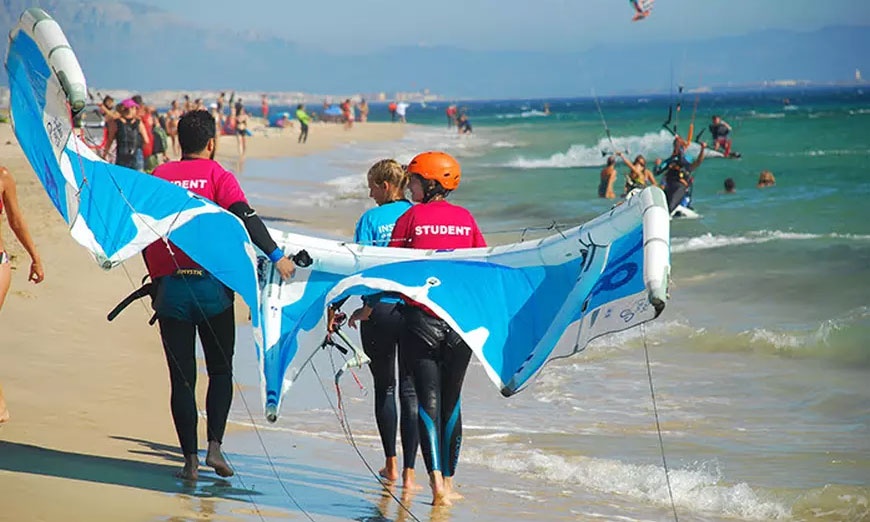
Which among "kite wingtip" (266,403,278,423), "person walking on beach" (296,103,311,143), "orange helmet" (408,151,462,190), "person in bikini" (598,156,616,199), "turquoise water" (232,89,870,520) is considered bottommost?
"person walking on beach" (296,103,311,143)

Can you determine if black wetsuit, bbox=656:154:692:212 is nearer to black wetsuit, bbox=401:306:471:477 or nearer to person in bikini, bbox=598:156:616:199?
person in bikini, bbox=598:156:616:199

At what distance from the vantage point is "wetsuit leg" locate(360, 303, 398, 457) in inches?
225

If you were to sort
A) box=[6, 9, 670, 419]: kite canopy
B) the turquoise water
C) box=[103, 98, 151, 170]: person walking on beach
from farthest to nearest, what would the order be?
box=[103, 98, 151, 170]: person walking on beach, the turquoise water, box=[6, 9, 670, 419]: kite canopy

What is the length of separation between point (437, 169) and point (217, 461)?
175cm

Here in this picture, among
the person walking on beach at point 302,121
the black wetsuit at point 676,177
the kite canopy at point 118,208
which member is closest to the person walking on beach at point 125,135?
the black wetsuit at point 676,177

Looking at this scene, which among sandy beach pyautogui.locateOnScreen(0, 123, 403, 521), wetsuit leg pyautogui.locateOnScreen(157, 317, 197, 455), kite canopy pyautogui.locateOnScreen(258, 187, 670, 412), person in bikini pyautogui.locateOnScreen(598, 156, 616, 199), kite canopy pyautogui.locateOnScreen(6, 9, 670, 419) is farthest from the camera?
person in bikini pyautogui.locateOnScreen(598, 156, 616, 199)

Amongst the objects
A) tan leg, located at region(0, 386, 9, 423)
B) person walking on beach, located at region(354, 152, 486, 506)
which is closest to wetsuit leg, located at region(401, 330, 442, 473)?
person walking on beach, located at region(354, 152, 486, 506)

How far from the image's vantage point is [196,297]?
5.48m

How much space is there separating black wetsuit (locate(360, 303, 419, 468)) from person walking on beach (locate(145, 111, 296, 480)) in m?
0.60

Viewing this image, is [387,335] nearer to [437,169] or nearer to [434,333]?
[434,333]

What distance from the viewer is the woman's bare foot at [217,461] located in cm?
579

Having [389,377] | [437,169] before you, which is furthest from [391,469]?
[437,169]

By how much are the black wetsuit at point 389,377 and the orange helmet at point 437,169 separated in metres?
0.61

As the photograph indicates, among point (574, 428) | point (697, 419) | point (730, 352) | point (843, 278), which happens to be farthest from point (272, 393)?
point (843, 278)
